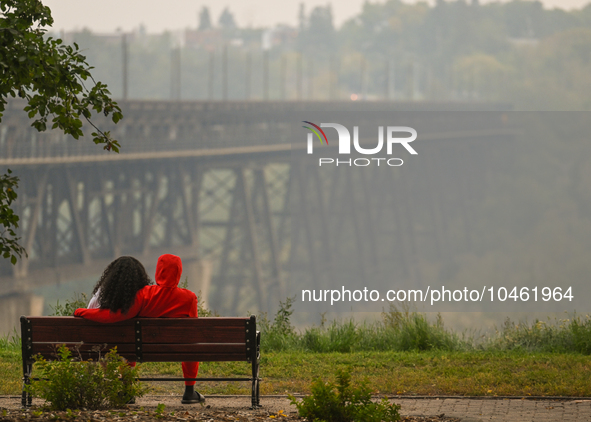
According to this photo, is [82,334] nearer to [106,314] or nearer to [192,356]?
[106,314]

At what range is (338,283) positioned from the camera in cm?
4697

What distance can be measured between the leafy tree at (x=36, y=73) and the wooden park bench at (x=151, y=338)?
3.19ft

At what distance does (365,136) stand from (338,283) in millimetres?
10373

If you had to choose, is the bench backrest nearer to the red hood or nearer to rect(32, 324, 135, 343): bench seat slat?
rect(32, 324, 135, 343): bench seat slat

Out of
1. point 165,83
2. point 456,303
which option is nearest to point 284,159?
point 456,303

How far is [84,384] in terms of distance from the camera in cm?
353

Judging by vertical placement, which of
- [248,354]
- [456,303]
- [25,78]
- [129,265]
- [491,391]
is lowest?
[456,303]

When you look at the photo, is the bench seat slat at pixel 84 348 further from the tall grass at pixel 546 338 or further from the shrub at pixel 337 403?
the tall grass at pixel 546 338

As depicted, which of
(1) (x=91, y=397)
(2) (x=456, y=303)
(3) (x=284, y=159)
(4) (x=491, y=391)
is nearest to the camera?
(1) (x=91, y=397)

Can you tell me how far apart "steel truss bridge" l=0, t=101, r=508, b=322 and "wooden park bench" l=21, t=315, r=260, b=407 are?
17.4 m

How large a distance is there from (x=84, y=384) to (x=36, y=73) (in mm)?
1462

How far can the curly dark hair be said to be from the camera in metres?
3.90

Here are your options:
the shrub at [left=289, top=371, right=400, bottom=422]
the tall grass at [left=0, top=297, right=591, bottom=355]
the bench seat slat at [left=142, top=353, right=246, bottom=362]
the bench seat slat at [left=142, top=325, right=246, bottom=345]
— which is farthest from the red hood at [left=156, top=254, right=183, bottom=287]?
the tall grass at [left=0, top=297, right=591, bottom=355]

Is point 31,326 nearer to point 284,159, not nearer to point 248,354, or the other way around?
point 248,354
